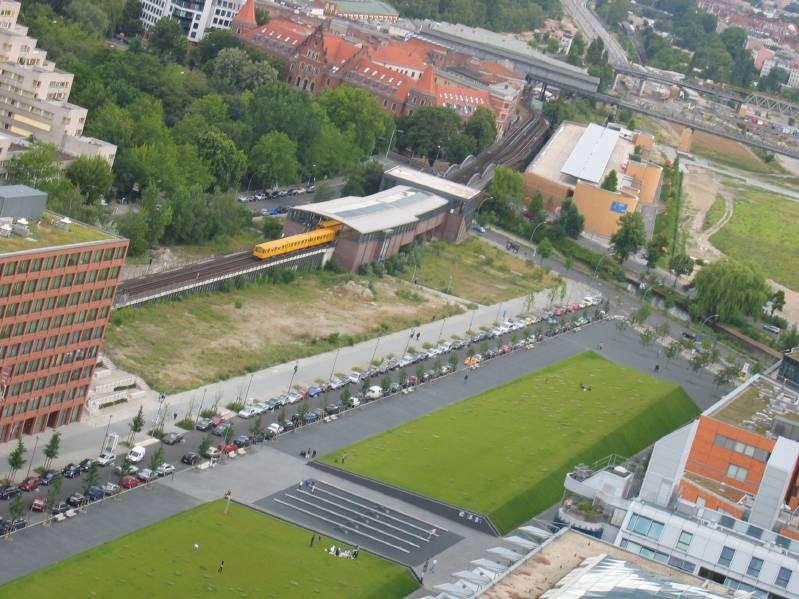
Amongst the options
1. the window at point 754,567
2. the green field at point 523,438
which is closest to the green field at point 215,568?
the green field at point 523,438

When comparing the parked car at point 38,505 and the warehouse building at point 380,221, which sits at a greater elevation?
the warehouse building at point 380,221

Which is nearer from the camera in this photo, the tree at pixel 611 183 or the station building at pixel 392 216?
the station building at pixel 392 216

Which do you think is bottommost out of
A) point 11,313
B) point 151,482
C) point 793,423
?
point 151,482

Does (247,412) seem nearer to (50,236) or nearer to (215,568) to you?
(50,236)

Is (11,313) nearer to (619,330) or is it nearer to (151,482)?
(151,482)

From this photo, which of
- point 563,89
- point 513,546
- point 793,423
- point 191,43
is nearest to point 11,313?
point 513,546

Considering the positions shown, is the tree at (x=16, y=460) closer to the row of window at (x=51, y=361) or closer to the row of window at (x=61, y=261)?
the row of window at (x=51, y=361)

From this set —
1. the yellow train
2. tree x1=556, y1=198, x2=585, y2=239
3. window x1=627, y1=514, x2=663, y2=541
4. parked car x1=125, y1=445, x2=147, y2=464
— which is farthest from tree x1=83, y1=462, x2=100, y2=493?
tree x1=556, y1=198, x2=585, y2=239
